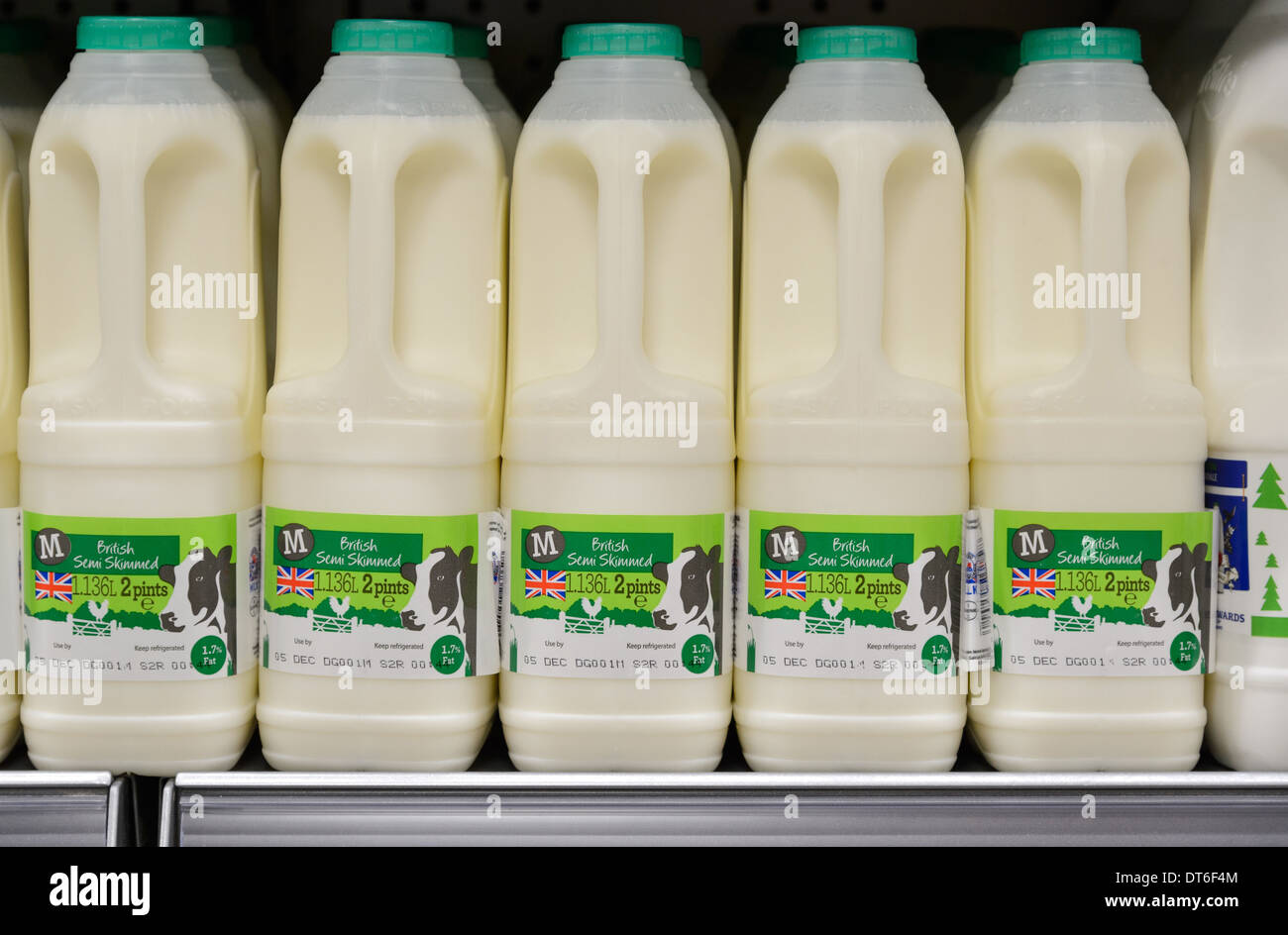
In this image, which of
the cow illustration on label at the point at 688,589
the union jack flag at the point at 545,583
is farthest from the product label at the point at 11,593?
the cow illustration on label at the point at 688,589

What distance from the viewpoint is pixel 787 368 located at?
107 cm

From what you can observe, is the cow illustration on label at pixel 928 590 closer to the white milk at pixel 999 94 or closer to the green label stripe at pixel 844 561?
the green label stripe at pixel 844 561

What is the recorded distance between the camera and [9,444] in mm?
1073

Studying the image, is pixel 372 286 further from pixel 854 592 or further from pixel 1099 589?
pixel 1099 589

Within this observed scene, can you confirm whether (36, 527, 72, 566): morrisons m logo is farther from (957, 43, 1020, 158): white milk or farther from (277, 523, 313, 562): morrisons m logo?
(957, 43, 1020, 158): white milk

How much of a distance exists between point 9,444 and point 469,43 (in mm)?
578

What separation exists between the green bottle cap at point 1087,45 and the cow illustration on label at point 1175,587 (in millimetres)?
445

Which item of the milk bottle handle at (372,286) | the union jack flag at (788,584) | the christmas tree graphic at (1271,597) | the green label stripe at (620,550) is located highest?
the milk bottle handle at (372,286)

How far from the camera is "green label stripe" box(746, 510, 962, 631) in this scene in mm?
1014

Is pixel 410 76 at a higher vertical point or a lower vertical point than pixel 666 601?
higher

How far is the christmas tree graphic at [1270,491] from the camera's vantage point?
1.05 metres

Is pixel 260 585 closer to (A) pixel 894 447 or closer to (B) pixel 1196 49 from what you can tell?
(A) pixel 894 447
